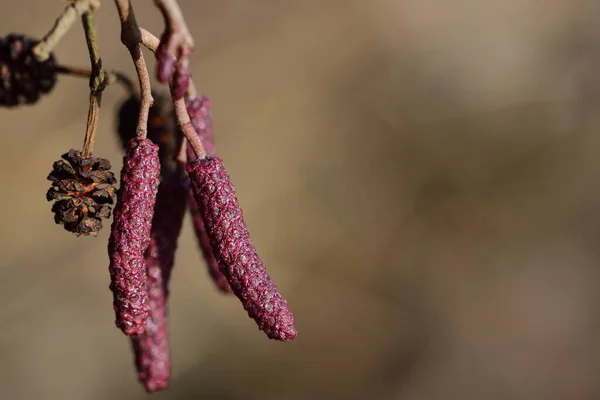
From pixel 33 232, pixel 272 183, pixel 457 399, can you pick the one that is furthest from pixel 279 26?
pixel 457 399

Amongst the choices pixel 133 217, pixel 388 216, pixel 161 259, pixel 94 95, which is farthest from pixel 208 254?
pixel 388 216

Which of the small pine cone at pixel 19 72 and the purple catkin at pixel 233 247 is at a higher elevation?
the small pine cone at pixel 19 72

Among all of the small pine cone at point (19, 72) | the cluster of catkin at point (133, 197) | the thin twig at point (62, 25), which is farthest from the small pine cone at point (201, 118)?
the thin twig at point (62, 25)

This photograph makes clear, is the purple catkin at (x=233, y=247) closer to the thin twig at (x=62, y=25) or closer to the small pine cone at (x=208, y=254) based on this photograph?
the small pine cone at (x=208, y=254)

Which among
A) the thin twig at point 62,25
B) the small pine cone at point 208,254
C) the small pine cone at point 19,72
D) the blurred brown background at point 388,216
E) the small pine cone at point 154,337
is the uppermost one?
the blurred brown background at point 388,216

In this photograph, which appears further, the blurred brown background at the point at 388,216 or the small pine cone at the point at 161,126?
the blurred brown background at the point at 388,216

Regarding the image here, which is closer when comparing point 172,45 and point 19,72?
point 172,45

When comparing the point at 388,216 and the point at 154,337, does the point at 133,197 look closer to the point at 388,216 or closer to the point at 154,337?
the point at 154,337
